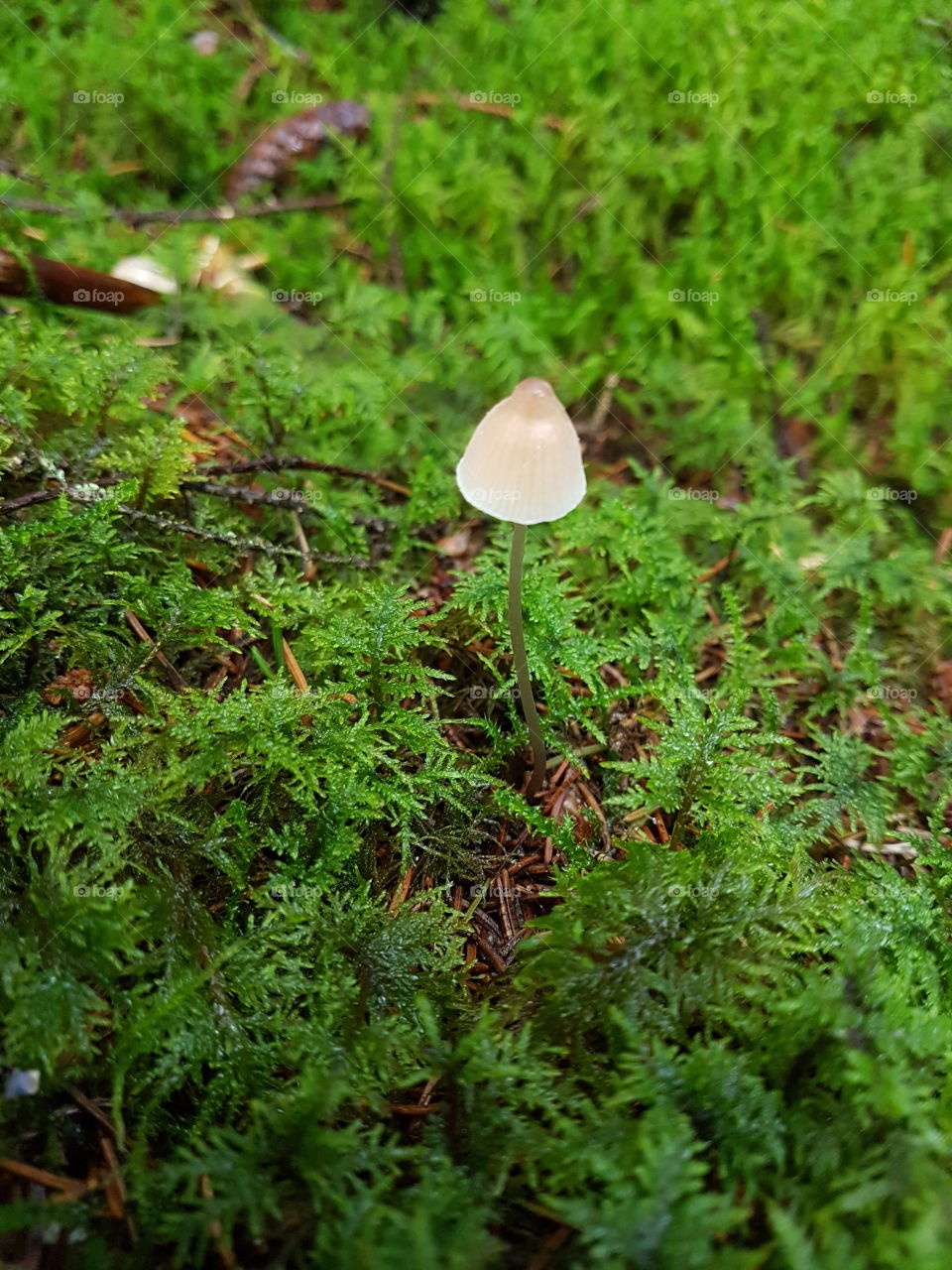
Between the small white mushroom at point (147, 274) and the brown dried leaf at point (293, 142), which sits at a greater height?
the brown dried leaf at point (293, 142)

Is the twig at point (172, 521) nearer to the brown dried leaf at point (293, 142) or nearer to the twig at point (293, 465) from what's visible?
the twig at point (293, 465)

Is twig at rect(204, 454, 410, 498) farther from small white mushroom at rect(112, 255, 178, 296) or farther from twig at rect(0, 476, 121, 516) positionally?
small white mushroom at rect(112, 255, 178, 296)

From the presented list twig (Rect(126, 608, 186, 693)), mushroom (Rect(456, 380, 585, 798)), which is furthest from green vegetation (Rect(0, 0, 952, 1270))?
mushroom (Rect(456, 380, 585, 798))

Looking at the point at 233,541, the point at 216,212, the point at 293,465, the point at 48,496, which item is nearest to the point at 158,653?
the point at 233,541

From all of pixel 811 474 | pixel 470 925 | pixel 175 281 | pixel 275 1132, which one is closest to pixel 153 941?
pixel 275 1132

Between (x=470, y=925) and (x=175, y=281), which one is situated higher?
(x=175, y=281)

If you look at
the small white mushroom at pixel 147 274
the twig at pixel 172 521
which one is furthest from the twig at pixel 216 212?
the twig at pixel 172 521

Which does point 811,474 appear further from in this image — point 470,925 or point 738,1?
point 470,925
